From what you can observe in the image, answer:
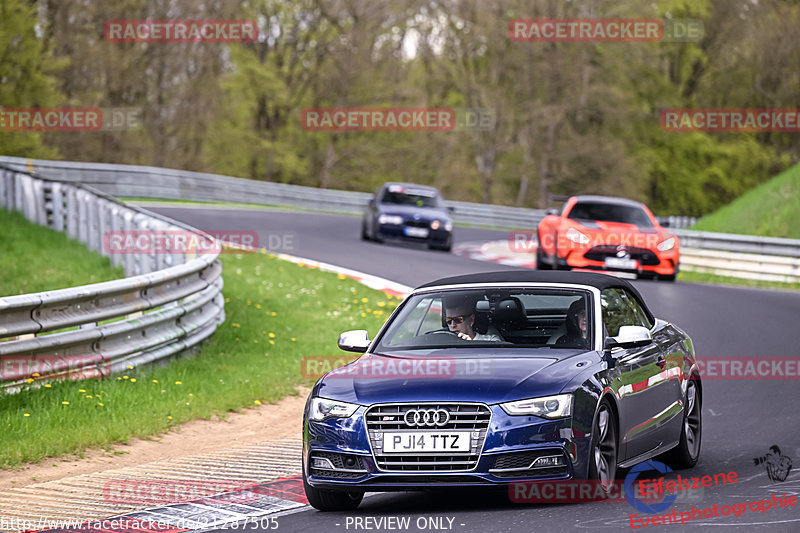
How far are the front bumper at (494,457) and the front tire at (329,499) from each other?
0.82 feet

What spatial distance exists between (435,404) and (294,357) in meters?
7.35

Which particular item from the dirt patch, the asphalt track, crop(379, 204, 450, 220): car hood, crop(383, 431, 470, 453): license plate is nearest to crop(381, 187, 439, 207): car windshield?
crop(379, 204, 450, 220): car hood

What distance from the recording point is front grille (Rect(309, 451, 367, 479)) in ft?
23.0

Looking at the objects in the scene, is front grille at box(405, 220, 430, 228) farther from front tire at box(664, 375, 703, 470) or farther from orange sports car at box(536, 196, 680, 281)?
front tire at box(664, 375, 703, 470)

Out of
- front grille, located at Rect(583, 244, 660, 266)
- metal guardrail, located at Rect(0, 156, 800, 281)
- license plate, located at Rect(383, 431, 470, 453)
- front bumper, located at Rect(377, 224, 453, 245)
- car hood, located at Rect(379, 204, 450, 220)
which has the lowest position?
metal guardrail, located at Rect(0, 156, 800, 281)

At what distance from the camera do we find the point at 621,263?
2206cm

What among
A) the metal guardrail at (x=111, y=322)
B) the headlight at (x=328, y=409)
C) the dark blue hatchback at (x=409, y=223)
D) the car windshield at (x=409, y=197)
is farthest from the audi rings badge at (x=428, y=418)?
the car windshield at (x=409, y=197)

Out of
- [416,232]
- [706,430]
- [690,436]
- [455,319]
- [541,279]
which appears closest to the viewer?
[455,319]

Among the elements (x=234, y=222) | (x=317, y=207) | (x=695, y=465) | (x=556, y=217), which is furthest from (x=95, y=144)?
(x=695, y=465)

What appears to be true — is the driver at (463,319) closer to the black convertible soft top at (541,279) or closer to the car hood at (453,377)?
the black convertible soft top at (541,279)

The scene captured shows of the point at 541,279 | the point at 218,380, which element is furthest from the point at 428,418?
the point at 218,380

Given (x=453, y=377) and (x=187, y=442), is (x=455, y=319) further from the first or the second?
(x=187, y=442)

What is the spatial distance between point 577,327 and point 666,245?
49.1 ft

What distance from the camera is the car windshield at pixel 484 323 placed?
26.1 feet
